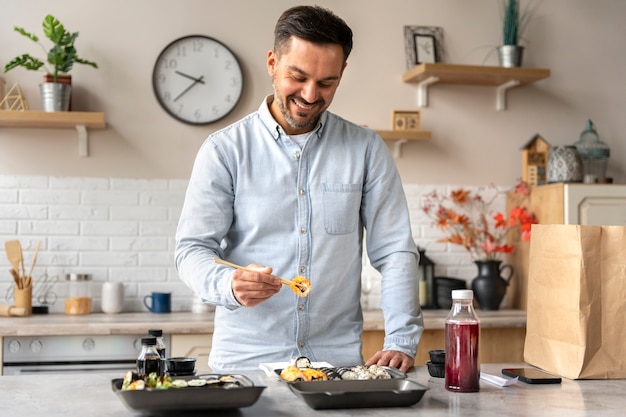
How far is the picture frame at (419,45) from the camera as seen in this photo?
4.79 m

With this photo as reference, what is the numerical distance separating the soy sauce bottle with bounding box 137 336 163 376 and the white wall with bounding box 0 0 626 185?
8.89 ft

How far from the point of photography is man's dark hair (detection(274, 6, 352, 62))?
7.74 feet

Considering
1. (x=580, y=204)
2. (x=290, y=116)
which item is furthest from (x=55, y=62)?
(x=580, y=204)

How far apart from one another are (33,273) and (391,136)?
207 cm

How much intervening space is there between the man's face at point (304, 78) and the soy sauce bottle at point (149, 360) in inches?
33.9

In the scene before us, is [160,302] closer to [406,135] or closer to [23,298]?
[23,298]

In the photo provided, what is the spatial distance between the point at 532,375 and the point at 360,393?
2.12ft

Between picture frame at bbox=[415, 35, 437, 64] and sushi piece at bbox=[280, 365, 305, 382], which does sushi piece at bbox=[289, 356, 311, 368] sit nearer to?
sushi piece at bbox=[280, 365, 305, 382]

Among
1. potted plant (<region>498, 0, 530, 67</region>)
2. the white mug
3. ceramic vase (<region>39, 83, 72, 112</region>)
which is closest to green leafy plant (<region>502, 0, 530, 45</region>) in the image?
potted plant (<region>498, 0, 530, 67</region>)

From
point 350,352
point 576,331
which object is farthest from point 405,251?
point 576,331

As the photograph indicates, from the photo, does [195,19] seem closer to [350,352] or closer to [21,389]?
[350,352]

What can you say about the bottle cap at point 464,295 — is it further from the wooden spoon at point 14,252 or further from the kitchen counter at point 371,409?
the wooden spoon at point 14,252

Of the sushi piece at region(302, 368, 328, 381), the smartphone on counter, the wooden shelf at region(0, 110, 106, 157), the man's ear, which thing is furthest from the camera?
the wooden shelf at region(0, 110, 106, 157)

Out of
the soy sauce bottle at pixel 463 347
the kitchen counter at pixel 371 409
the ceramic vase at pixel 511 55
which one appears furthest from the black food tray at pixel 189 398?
the ceramic vase at pixel 511 55
